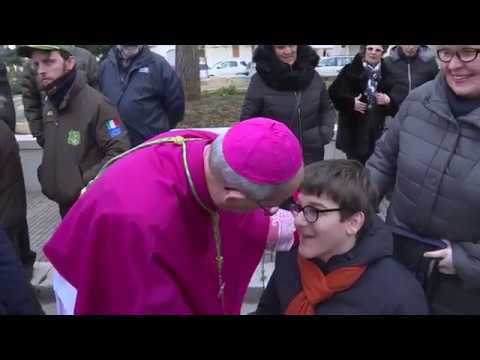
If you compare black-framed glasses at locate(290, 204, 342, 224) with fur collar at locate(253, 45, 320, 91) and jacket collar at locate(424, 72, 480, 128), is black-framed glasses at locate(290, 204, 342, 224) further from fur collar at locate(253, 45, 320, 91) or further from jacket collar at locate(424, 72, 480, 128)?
fur collar at locate(253, 45, 320, 91)

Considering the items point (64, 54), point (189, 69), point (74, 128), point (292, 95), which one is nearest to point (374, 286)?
point (74, 128)

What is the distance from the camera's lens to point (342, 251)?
70.3 inches

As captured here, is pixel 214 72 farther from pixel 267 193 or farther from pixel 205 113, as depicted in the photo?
pixel 267 193

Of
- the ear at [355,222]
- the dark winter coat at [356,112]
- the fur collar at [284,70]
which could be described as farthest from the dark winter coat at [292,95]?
the ear at [355,222]

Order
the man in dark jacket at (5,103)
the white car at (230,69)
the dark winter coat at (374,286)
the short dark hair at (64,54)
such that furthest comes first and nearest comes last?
1. the white car at (230,69)
2. the man in dark jacket at (5,103)
3. the short dark hair at (64,54)
4. the dark winter coat at (374,286)

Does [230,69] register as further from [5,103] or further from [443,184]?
[443,184]

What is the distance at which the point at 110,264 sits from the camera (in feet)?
4.69

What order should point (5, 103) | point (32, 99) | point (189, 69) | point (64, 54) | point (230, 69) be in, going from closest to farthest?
point (64, 54) < point (5, 103) < point (32, 99) < point (189, 69) < point (230, 69)

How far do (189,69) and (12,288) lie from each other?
307 inches

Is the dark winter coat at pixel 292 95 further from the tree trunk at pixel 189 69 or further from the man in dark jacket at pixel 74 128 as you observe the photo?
the tree trunk at pixel 189 69

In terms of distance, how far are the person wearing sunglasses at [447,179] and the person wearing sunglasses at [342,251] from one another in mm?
202

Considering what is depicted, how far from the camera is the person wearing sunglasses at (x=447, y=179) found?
183cm

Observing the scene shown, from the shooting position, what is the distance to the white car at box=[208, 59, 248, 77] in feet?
76.4
